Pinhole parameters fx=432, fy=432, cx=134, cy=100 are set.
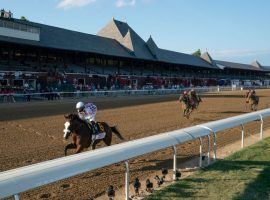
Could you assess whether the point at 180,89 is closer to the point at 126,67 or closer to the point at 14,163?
the point at 126,67

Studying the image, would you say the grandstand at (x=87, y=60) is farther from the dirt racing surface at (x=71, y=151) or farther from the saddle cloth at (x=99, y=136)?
the saddle cloth at (x=99, y=136)

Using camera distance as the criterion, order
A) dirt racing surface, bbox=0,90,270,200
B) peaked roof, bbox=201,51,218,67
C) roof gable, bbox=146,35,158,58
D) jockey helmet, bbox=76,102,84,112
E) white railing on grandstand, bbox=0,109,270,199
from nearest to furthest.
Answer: white railing on grandstand, bbox=0,109,270,199 → dirt racing surface, bbox=0,90,270,200 → jockey helmet, bbox=76,102,84,112 → roof gable, bbox=146,35,158,58 → peaked roof, bbox=201,51,218,67

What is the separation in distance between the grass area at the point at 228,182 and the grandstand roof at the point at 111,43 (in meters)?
23.6

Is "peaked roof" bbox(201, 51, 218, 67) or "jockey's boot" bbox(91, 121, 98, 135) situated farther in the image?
"peaked roof" bbox(201, 51, 218, 67)

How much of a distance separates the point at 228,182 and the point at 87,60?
35538 mm

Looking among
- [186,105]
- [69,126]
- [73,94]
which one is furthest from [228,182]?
[73,94]

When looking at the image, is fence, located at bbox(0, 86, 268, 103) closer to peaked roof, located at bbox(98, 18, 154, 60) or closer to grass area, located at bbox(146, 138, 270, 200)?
peaked roof, located at bbox(98, 18, 154, 60)

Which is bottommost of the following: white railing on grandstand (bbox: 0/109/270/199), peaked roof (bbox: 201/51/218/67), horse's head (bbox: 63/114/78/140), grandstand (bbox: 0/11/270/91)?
white railing on grandstand (bbox: 0/109/270/199)

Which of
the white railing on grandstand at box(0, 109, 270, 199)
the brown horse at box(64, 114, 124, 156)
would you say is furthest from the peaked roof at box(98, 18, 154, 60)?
the white railing on grandstand at box(0, 109, 270, 199)

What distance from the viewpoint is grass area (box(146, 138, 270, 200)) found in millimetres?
6359

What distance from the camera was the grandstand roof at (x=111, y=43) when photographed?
35.6 m

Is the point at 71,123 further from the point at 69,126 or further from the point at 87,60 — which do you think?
the point at 87,60

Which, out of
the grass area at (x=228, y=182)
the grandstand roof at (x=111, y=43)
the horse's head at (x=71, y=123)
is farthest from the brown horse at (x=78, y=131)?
the grandstand roof at (x=111, y=43)

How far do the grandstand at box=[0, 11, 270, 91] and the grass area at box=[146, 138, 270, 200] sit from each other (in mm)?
20651
